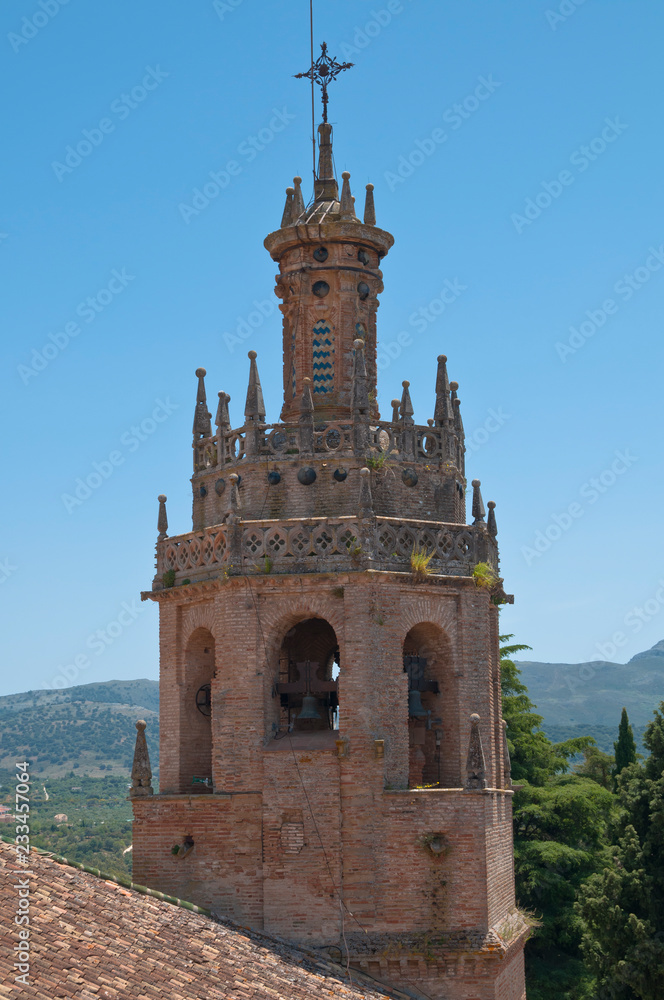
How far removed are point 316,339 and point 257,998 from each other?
41.6 ft

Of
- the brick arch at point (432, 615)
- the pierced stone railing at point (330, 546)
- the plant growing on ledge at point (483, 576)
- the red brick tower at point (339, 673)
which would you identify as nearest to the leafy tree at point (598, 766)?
the red brick tower at point (339, 673)

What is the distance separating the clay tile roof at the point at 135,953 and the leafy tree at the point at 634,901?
30.6 feet

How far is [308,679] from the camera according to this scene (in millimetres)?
24359

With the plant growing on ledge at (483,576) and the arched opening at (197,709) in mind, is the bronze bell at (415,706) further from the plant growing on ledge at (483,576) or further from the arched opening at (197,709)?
the arched opening at (197,709)

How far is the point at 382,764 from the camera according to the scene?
74.3ft

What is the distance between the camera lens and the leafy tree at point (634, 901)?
1143 inches

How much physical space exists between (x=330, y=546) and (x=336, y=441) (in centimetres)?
231

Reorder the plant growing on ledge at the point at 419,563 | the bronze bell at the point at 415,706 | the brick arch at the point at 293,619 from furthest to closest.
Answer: the bronze bell at the point at 415,706 < the plant growing on ledge at the point at 419,563 < the brick arch at the point at 293,619

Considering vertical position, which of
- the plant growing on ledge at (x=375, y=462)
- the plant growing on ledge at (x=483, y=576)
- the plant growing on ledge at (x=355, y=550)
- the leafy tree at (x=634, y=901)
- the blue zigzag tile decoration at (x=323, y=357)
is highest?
the blue zigzag tile decoration at (x=323, y=357)

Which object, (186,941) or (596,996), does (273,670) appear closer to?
(186,941)

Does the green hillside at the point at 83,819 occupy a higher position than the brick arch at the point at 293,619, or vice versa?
the brick arch at the point at 293,619

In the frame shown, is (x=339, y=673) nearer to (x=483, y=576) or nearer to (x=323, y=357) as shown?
(x=483, y=576)

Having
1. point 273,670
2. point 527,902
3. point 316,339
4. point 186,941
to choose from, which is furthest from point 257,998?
point 527,902
